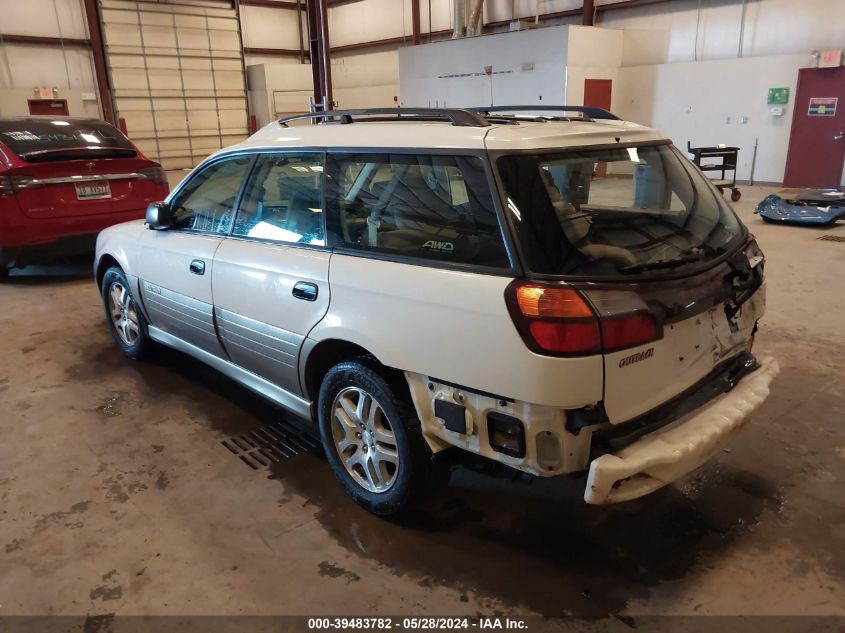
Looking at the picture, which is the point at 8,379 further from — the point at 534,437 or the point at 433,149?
the point at 534,437

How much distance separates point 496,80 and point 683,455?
→ 1317cm

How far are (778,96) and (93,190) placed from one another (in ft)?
39.0

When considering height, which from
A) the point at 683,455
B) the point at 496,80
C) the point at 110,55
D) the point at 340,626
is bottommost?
the point at 340,626

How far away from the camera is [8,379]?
4.16m

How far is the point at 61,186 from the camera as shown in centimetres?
612

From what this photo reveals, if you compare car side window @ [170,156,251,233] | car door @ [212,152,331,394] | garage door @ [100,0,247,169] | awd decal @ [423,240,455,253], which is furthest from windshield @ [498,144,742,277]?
garage door @ [100,0,247,169]

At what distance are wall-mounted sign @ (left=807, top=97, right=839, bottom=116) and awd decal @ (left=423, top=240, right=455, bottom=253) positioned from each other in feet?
40.2

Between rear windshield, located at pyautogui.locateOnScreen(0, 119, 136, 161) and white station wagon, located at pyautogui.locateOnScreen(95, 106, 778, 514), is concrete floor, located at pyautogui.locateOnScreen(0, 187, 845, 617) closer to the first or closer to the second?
white station wagon, located at pyautogui.locateOnScreen(95, 106, 778, 514)

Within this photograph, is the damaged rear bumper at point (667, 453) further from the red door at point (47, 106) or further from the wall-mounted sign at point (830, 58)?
the red door at point (47, 106)

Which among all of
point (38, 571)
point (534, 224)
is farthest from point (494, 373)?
point (38, 571)

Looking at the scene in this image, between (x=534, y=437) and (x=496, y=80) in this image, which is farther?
(x=496, y=80)

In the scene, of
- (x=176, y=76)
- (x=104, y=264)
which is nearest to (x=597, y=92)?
(x=104, y=264)

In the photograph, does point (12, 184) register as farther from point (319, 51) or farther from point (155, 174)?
point (319, 51)

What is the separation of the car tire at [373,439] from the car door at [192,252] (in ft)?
3.28
